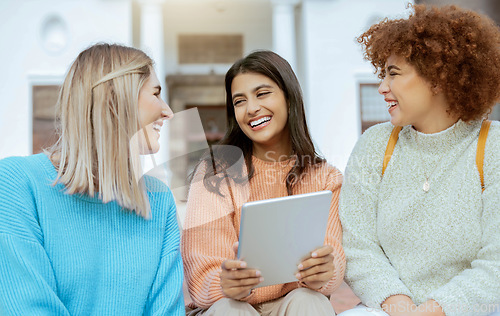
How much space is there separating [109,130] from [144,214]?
0.97 feet

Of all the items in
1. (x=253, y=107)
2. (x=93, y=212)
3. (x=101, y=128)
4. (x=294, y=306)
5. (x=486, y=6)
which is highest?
(x=486, y=6)

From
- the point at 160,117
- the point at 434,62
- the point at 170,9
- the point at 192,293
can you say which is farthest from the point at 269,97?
the point at 170,9

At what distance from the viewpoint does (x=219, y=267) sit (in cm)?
167

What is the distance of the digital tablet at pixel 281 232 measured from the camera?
131cm

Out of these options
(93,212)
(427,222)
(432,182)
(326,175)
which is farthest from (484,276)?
(93,212)

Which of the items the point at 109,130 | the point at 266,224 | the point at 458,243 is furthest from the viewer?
the point at 458,243

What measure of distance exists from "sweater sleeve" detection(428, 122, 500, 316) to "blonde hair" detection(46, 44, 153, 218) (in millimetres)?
1022

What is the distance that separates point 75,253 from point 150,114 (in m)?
0.51

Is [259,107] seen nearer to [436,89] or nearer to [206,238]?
[206,238]

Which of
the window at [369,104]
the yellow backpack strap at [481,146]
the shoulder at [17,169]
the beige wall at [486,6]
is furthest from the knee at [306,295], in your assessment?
the window at [369,104]

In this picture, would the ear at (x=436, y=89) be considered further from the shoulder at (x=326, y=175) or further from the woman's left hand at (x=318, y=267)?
the woman's left hand at (x=318, y=267)

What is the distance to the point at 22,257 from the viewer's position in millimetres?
1276

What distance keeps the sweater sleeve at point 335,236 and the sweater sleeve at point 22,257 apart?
2.85 ft

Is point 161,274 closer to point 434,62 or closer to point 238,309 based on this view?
point 238,309
